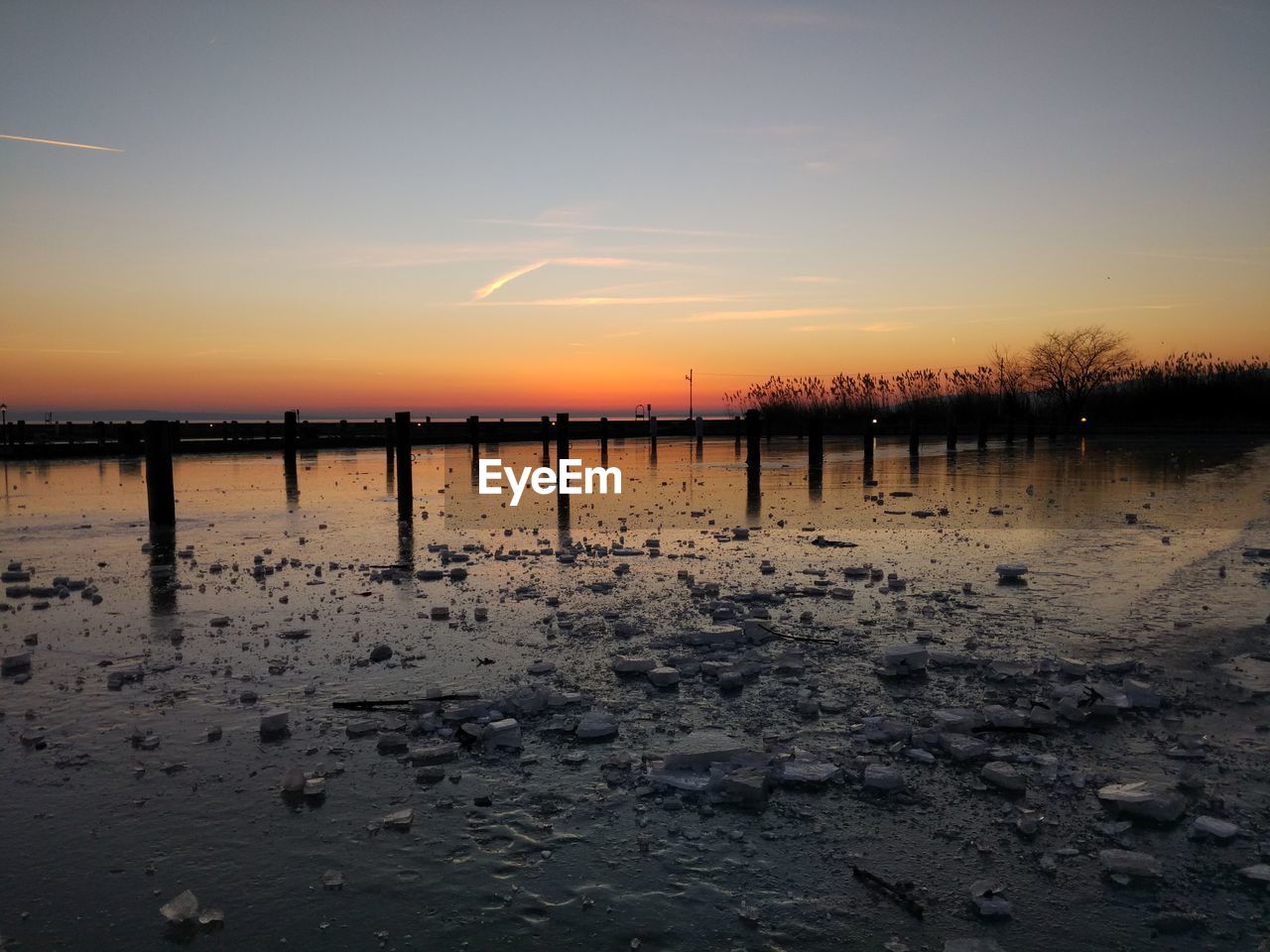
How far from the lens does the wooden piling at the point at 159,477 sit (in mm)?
13492

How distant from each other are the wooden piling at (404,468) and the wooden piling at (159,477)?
3445 mm

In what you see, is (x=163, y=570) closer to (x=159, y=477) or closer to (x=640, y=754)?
(x=159, y=477)

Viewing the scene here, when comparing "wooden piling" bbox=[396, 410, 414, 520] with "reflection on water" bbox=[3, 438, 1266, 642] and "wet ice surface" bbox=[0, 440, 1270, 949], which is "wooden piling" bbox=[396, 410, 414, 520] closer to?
"reflection on water" bbox=[3, 438, 1266, 642]

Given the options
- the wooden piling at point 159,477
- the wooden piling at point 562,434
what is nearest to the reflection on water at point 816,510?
the wooden piling at point 159,477

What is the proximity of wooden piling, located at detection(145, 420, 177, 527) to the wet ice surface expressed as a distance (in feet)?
10.3

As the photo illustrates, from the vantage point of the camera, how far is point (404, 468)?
15.1 m

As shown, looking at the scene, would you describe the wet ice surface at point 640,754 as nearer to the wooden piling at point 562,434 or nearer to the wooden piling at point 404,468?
the wooden piling at point 404,468

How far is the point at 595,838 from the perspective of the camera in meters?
3.54

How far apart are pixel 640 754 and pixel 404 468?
1150cm

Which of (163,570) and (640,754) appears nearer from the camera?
(640,754)

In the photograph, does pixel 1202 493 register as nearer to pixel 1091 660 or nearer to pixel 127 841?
pixel 1091 660

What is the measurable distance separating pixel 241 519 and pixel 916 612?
1143 centimetres

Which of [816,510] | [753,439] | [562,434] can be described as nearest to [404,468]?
[816,510]

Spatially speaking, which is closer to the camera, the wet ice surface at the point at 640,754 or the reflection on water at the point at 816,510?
the wet ice surface at the point at 640,754
